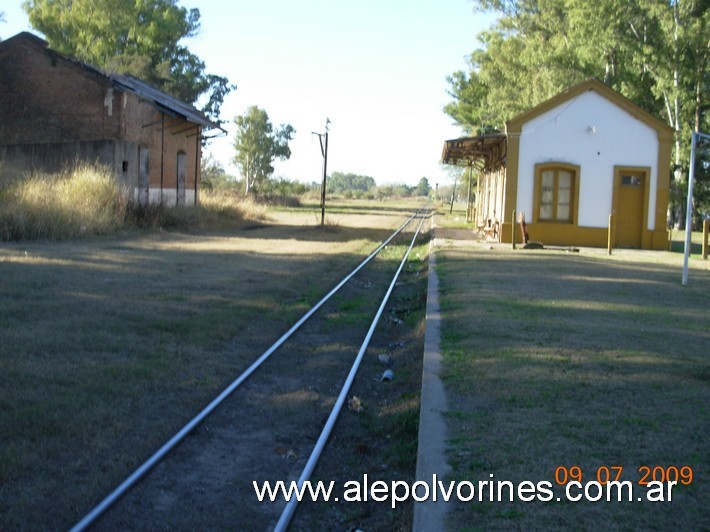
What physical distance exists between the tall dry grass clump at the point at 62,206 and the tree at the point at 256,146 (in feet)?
203

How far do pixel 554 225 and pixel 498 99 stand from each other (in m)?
21.1

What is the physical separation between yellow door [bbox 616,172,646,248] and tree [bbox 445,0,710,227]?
23.4ft

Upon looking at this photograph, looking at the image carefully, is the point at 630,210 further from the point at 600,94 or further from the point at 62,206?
the point at 62,206

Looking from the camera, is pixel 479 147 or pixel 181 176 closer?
pixel 479 147

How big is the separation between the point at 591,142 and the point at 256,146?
6575cm

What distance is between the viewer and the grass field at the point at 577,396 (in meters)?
4.90

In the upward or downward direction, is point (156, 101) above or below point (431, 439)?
above

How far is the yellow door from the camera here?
2717 centimetres

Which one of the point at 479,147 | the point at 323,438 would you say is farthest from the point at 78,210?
the point at 323,438

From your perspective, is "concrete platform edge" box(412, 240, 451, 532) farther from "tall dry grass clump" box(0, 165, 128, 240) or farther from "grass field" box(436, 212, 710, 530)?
"tall dry grass clump" box(0, 165, 128, 240)

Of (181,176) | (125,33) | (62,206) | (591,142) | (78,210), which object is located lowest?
(78,210)

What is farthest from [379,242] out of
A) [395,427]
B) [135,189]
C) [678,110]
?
[395,427]

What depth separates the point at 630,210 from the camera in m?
27.5

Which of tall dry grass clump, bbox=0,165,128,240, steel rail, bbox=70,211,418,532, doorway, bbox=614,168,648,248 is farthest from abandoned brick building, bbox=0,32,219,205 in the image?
steel rail, bbox=70,211,418,532
